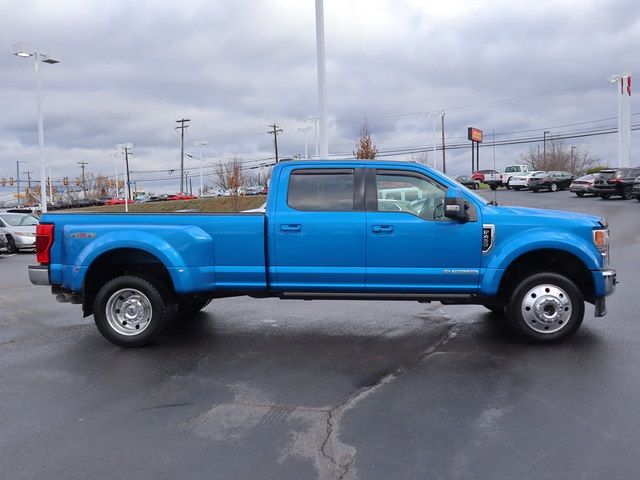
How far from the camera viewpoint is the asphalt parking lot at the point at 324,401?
358 centimetres

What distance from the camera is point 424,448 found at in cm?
372

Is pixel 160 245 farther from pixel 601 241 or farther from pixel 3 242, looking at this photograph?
pixel 3 242

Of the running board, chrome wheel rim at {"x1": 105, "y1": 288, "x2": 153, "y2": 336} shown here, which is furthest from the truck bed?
the running board

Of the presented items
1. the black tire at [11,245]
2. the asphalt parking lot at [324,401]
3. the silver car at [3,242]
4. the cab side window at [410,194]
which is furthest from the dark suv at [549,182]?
the cab side window at [410,194]

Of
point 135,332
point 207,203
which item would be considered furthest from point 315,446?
point 207,203

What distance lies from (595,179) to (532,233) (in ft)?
102

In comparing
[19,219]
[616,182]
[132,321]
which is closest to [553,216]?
[132,321]

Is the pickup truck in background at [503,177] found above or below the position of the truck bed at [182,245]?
above

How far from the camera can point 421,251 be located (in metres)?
5.95

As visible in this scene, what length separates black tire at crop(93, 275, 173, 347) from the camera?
6117 mm

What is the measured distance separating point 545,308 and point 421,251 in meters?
1.45

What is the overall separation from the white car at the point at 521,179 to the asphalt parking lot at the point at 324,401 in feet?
123

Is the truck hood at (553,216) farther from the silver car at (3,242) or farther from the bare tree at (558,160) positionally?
the bare tree at (558,160)

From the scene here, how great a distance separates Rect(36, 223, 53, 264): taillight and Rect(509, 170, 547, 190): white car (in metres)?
41.2
